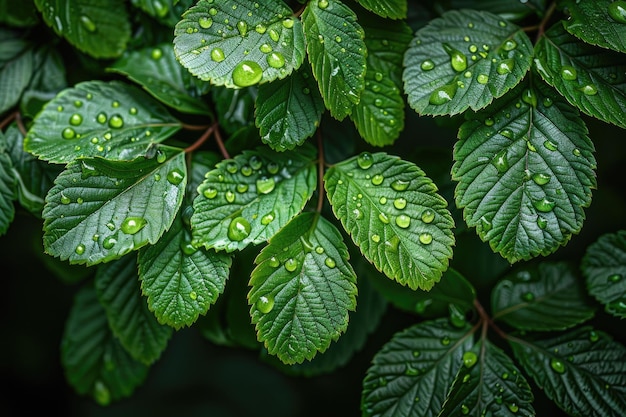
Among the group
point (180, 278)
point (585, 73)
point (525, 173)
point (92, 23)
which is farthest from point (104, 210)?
point (585, 73)

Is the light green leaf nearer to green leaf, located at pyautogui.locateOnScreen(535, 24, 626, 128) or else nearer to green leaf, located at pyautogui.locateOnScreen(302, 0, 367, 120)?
green leaf, located at pyautogui.locateOnScreen(302, 0, 367, 120)

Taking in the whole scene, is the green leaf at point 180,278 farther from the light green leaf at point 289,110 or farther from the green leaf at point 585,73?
the green leaf at point 585,73

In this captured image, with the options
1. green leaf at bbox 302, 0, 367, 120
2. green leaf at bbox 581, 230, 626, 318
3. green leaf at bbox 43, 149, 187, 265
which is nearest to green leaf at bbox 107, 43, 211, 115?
green leaf at bbox 43, 149, 187, 265

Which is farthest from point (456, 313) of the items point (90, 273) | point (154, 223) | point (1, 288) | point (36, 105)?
point (1, 288)

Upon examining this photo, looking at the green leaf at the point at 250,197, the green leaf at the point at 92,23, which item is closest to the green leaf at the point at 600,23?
the green leaf at the point at 250,197

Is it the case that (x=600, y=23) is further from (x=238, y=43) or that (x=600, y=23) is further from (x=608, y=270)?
(x=238, y=43)

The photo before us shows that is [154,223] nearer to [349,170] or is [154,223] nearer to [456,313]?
[349,170]
